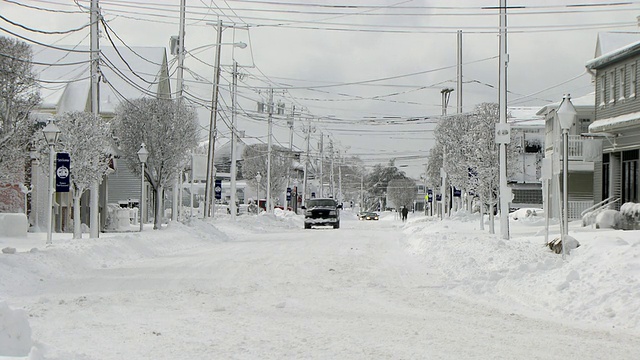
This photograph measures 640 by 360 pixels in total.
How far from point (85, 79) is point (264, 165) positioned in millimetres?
72699

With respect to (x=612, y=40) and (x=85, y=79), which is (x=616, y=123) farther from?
(x=85, y=79)

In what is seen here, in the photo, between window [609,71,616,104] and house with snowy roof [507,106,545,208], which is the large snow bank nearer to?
window [609,71,616,104]

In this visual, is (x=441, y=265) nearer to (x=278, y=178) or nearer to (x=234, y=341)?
(x=234, y=341)

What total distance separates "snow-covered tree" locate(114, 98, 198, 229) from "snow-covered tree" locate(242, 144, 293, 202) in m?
63.8

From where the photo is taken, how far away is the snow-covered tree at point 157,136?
3731 centimetres

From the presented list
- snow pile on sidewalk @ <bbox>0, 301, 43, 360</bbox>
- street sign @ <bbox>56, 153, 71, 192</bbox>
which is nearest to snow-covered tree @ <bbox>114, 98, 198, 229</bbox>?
street sign @ <bbox>56, 153, 71, 192</bbox>

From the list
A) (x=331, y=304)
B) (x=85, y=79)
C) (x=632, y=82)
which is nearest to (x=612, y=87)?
(x=632, y=82)

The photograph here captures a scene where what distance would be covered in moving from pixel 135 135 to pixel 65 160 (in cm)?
1409

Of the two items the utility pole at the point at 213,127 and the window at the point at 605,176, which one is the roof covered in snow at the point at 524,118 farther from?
the utility pole at the point at 213,127

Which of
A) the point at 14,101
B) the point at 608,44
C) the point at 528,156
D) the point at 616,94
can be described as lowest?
the point at 14,101

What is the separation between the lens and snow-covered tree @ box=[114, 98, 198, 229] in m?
37.3

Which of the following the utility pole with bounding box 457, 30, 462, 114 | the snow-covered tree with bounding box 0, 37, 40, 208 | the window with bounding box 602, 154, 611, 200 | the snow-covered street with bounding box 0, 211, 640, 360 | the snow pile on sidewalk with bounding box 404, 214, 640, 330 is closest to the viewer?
the snow-covered street with bounding box 0, 211, 640, 360

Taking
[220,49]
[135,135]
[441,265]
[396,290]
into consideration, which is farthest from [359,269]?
[220,49]

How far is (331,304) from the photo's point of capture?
44.0ft
